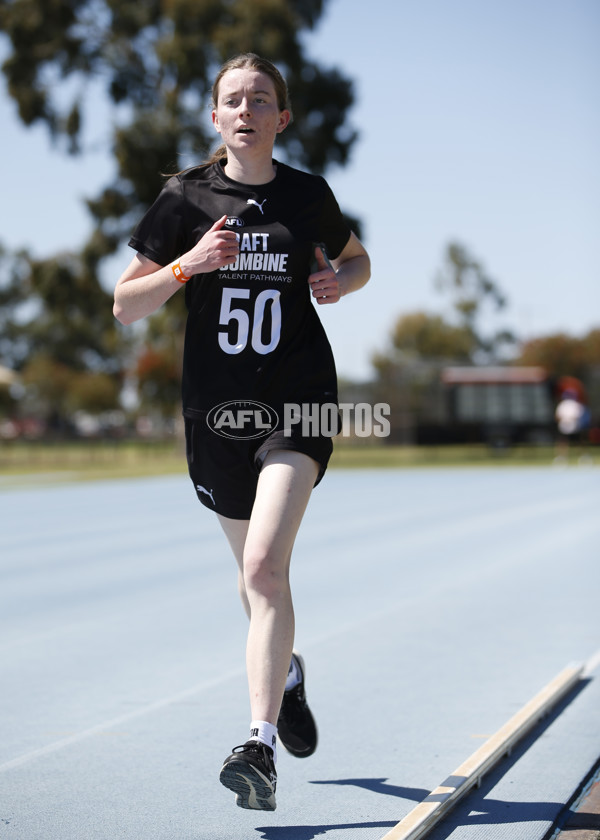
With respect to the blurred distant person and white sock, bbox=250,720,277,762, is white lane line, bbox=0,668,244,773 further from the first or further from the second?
the blurred distant person

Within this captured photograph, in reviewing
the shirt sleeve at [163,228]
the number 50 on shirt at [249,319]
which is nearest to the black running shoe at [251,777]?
the number 50 on shirt at [249,319]

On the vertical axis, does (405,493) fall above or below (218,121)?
below

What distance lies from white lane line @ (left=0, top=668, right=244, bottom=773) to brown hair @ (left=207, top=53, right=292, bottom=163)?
228 cm

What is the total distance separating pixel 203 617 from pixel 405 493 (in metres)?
12.7

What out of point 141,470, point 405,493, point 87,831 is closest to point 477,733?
point 87,831

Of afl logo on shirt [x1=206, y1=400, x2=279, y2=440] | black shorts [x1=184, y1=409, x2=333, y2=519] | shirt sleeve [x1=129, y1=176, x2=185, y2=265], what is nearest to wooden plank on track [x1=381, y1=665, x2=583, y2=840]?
black shorts [x1=184, y1=409, x2=333, y2=519]

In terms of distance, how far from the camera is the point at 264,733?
10.9 feet

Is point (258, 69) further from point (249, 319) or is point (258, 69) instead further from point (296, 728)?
point (296, 728)

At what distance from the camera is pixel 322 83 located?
114 ft

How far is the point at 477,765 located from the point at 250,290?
70.1 inches

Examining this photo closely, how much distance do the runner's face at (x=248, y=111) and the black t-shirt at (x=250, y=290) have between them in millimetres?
133

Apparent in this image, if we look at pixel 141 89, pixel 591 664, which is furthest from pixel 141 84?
pixel 591 664

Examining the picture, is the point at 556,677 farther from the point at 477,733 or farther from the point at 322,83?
the point at 322,83

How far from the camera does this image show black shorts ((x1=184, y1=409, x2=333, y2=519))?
373cm
